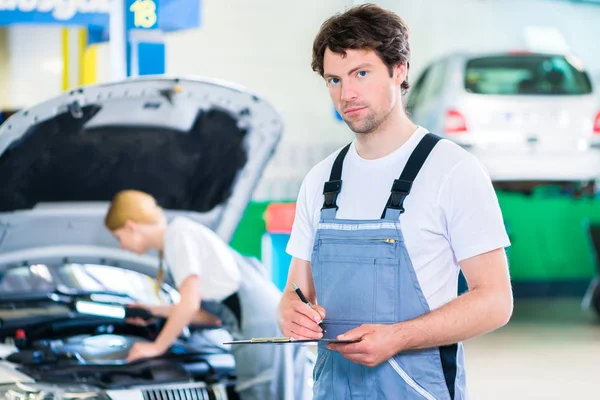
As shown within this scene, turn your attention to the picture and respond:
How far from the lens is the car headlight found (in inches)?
92.4

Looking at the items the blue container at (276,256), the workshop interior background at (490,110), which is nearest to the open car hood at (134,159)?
the workshop interior background at (490,110)

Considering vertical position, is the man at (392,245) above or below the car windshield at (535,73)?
above

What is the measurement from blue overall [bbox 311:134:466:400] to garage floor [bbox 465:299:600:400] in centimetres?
326

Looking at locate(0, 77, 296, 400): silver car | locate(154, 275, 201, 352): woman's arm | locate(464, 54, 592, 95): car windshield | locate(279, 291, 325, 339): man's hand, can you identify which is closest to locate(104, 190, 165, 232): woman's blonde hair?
locate(0, 77, 296, 400): silver car

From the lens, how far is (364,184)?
1.72 metres

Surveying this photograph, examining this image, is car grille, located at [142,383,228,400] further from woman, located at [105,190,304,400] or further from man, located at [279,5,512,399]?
man, located at [279,5,512,399]

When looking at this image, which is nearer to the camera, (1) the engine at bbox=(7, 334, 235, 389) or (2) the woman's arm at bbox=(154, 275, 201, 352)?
(1) the engine at bbox=(7, 334, 235, 389)

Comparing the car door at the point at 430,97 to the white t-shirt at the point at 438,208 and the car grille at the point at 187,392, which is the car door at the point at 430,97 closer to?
the car grille at the point at 187,392

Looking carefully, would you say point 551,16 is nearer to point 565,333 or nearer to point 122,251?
point 565,333

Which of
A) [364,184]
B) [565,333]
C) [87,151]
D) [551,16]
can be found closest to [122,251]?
[87,151]

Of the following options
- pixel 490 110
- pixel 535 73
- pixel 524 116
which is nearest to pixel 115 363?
A: pixel 490 110

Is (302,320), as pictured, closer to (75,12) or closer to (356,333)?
(356,333)

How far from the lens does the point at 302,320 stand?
66.9 inches

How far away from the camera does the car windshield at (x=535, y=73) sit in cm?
753
